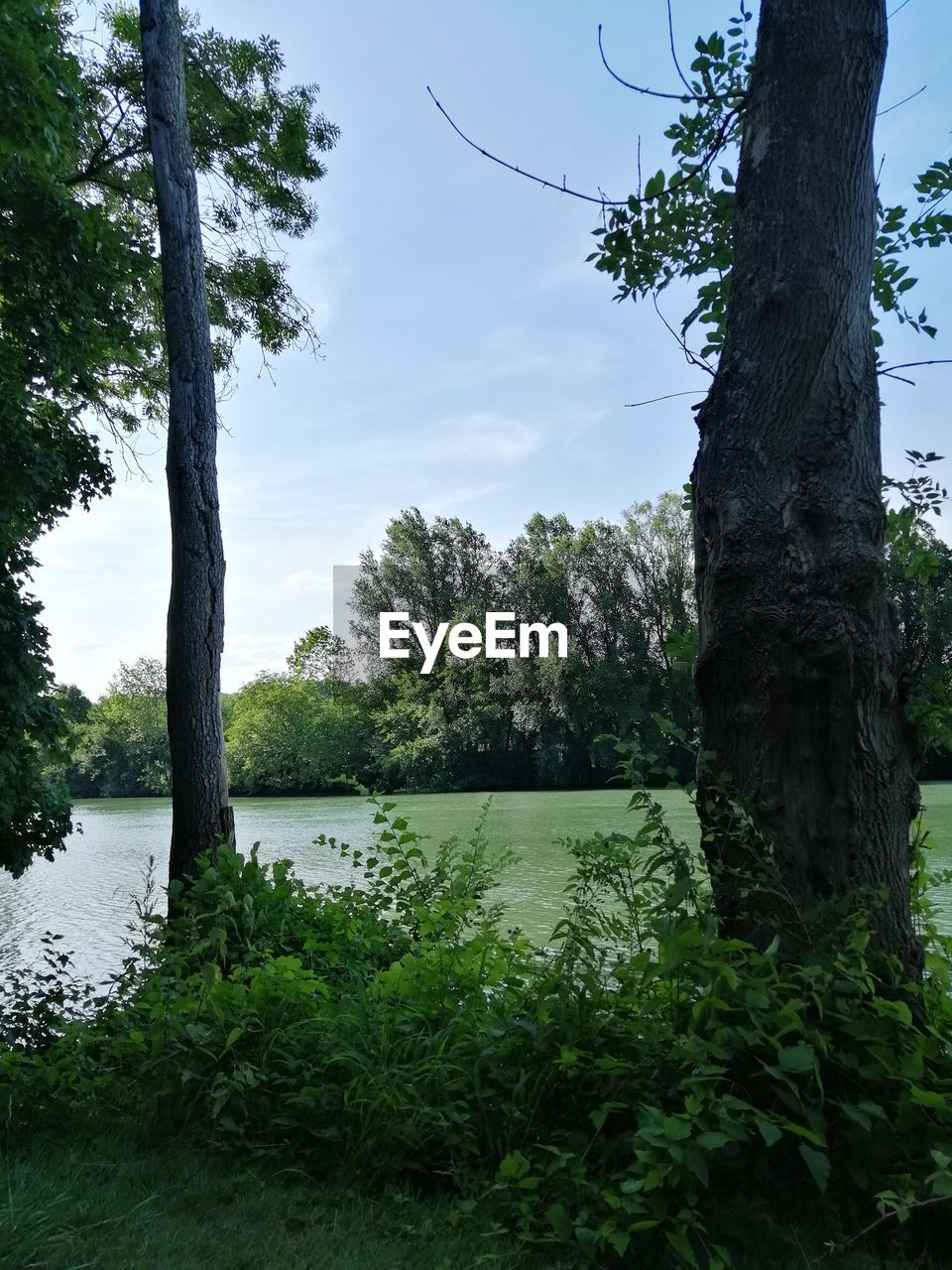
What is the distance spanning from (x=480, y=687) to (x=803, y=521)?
4043 cm

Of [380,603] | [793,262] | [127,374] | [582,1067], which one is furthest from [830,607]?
[380,603]

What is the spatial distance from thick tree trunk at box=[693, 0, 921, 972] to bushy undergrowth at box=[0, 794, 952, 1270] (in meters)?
0.21

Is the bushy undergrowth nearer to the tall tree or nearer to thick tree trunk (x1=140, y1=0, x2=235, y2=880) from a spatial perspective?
the tall tree

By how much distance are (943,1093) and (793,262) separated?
6.64ft

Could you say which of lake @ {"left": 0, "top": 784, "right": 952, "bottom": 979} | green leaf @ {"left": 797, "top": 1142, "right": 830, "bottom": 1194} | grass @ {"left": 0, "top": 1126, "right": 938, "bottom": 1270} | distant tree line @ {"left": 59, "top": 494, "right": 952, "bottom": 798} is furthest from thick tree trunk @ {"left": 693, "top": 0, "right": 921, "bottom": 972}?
distant tree line @ {"left": 59, "top": 494, "right": 952, "bottom": 798}

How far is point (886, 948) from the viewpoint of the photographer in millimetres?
2238

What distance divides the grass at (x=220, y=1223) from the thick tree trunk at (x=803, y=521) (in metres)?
0.86

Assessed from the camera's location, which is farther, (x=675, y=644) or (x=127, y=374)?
(x=127, y=374)

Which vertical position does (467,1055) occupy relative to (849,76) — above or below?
below

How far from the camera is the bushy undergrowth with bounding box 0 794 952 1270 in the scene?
6.14 ft

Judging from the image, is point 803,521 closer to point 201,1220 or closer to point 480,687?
point 201,1220

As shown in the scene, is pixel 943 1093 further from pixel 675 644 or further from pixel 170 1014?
pixel 170 1014

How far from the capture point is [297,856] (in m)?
12.2

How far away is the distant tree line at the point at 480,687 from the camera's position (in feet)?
124
